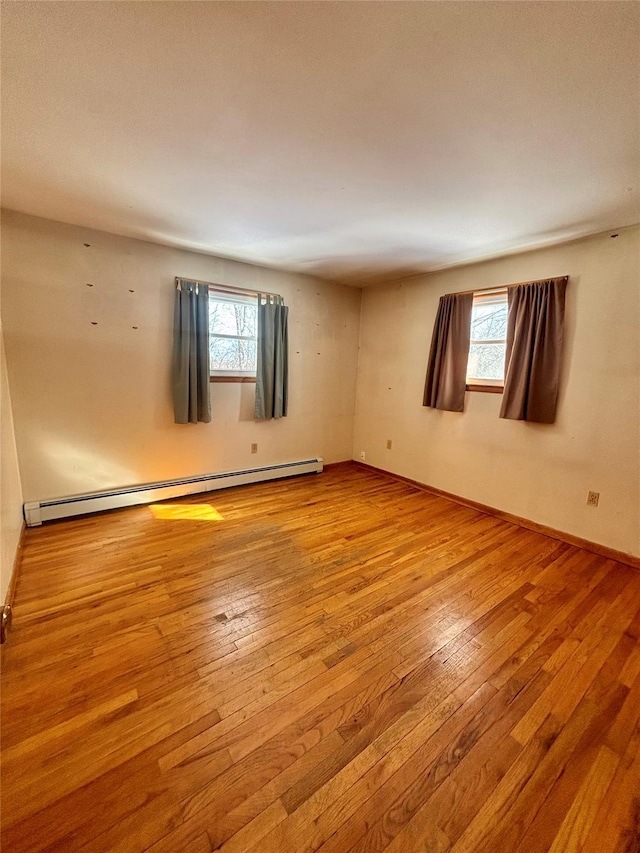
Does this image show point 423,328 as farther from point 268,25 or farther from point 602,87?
point 268,25

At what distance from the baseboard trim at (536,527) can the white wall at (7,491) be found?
11.6 ft

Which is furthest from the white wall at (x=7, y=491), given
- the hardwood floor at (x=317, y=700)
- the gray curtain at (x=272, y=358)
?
the gray curtain at (x=272, y=358)

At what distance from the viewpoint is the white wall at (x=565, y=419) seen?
2441 mm

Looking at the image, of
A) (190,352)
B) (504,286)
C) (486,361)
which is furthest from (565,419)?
(190,352)

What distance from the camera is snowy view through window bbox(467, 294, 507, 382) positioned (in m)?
3.14

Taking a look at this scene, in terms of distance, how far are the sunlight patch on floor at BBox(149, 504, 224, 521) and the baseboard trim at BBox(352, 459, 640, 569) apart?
88.4 inches

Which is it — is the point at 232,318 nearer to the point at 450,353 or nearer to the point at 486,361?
the point at 450,353

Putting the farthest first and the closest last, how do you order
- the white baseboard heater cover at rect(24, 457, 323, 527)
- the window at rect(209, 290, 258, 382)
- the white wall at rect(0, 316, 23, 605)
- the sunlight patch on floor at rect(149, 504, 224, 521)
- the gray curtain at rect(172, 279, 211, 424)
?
the window at rect(209, 290, 258, 382) → the gray curtain at rect(172, 279, 211, 424) → the sunlight patch on floor at rect(149, 504, 224, 521) → the white baseboard heater cover at rect(24, 457, 323, 527) → the white wall at rect(0, 316, 23, 605)


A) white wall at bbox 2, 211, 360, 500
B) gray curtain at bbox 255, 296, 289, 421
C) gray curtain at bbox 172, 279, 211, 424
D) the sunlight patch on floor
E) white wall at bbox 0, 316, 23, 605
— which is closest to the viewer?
white wall at bbox 0, 316, 23, 605

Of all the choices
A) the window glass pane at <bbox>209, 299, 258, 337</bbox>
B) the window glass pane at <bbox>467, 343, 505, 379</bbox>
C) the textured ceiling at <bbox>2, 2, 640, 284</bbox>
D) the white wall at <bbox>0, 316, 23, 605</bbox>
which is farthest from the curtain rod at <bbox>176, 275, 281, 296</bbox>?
the window glass pane at <bbox>467, 343, 505, 379</bbox>

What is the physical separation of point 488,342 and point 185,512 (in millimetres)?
3332

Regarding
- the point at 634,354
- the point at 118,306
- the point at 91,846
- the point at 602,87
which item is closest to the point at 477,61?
the point at 602,87

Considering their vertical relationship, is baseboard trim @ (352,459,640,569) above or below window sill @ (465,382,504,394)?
below

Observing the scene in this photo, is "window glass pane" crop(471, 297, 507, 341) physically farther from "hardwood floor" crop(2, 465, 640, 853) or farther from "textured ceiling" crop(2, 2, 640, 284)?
"hardwood floor" crop(2, 465, 640, 853)
